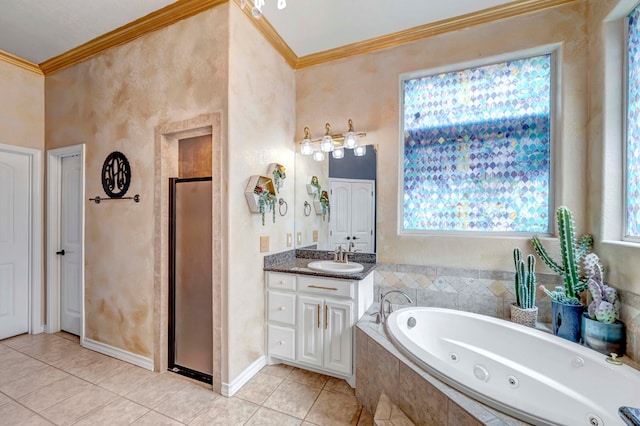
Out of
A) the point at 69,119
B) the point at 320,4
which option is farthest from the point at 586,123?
the point at 69,119

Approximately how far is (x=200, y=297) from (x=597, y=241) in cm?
301

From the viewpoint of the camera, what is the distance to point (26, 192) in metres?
2.99

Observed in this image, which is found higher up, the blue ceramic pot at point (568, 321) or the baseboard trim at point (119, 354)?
the blue ceramic pot at point (568, 321)

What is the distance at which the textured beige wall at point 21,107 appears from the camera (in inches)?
110

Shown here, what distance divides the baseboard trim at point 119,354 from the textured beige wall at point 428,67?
2.30 meters

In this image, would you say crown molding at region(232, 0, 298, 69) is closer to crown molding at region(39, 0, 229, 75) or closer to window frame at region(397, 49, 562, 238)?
crown molding at region(39, 0, 229, 75)

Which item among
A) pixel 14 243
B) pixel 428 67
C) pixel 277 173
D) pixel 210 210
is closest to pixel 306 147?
pixel 277 173

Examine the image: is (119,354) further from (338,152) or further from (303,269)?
(338,152)

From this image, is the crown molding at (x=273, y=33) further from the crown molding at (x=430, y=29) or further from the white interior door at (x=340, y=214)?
the white interior door at (x=340, y=214)

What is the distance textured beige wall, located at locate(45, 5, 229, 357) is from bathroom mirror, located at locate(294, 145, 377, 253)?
117 cm

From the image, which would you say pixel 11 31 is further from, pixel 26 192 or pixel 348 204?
pixel 348 204

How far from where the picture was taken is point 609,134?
6.00 ft

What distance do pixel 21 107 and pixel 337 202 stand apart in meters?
3.54

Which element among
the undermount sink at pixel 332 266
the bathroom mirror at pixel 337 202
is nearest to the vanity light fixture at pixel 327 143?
the bathroom mirror at pixel 337 202
